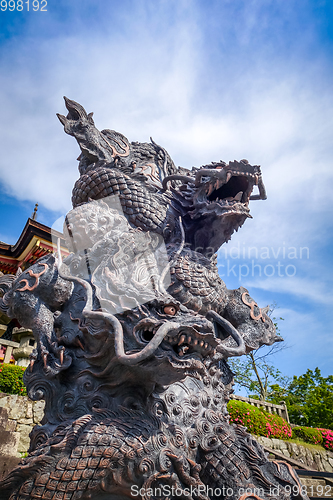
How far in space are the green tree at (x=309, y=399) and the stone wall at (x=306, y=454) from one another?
4754mm

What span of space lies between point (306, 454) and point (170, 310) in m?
9.51

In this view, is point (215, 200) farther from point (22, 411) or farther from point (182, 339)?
point (22, 411)

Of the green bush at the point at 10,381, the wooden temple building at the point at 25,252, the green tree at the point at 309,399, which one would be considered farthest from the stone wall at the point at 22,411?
the green tree at the point at 309,399

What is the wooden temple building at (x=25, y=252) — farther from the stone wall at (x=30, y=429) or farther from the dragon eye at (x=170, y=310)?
the dragon eye at (x=170, y=310)

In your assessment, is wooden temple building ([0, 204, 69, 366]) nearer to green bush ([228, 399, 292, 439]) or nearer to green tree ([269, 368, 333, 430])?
green bush ([228, 399, 292, 439])

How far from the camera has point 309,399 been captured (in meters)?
16.8

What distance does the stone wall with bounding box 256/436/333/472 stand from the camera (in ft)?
29.6

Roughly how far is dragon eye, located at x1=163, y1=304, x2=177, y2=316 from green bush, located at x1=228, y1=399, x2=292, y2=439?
22.2ft

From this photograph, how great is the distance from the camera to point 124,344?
2.37 metres

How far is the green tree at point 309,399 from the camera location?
A: 15.1 m

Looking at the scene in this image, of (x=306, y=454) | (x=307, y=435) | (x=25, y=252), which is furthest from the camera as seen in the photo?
(x=25, y=252)

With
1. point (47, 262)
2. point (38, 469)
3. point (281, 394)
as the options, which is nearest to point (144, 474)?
point (38, 469)

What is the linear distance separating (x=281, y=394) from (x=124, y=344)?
18772mm

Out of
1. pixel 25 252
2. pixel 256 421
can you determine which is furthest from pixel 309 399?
pixel 25 252
